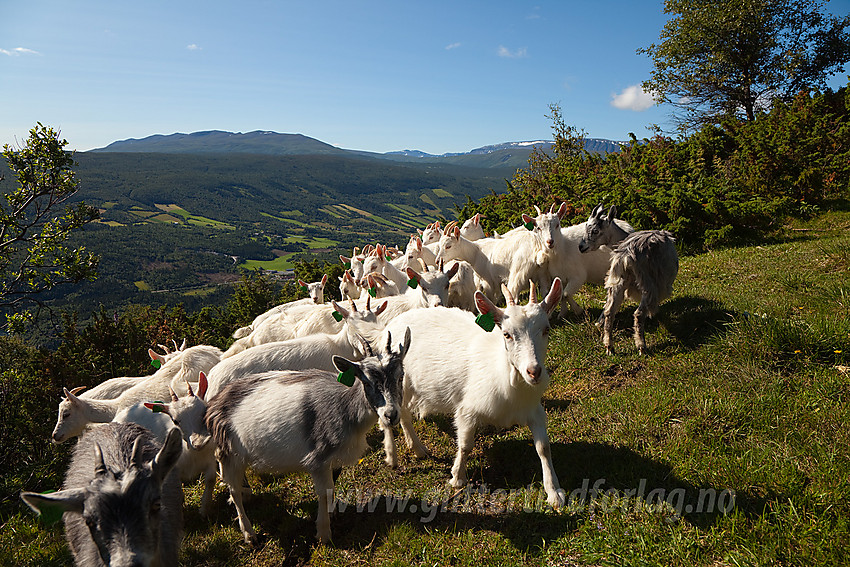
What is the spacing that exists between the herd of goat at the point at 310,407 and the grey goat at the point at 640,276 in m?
0.02

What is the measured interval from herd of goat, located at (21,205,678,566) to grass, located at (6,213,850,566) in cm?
34

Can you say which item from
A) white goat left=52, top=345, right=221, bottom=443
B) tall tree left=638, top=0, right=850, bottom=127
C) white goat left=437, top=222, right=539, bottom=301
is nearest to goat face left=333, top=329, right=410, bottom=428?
white goat left=52, top=345, right=221, bottom=443

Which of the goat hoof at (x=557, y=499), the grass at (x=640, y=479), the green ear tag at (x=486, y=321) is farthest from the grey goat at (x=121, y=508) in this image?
the goat hoof at (x=557, y=499)

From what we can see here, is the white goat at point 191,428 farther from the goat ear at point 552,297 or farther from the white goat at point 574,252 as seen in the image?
the white goat at point 574,252

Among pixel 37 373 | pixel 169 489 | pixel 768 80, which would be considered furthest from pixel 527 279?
pixel 768 80

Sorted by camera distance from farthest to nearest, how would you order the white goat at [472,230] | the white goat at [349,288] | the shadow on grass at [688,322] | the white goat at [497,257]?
the white goat at [472,230] → the white goat at [349,288] → the white goat at [497,257] → the shadow on grass at [688,322]

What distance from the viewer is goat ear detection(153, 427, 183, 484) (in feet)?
10.7

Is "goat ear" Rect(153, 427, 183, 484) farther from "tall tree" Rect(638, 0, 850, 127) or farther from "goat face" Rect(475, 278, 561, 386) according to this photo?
"tall tree" Rect(638, 0, 850, 127)

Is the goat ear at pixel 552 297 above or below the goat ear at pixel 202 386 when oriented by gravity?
above

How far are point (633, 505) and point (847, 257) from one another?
7887 mm

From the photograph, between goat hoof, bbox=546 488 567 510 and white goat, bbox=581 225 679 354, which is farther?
white goat, bbox=581 225 679 354

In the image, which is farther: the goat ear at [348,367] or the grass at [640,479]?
the goat ear at [348,367]

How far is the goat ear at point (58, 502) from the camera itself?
9.48 feet

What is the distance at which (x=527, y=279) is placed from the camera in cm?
917
